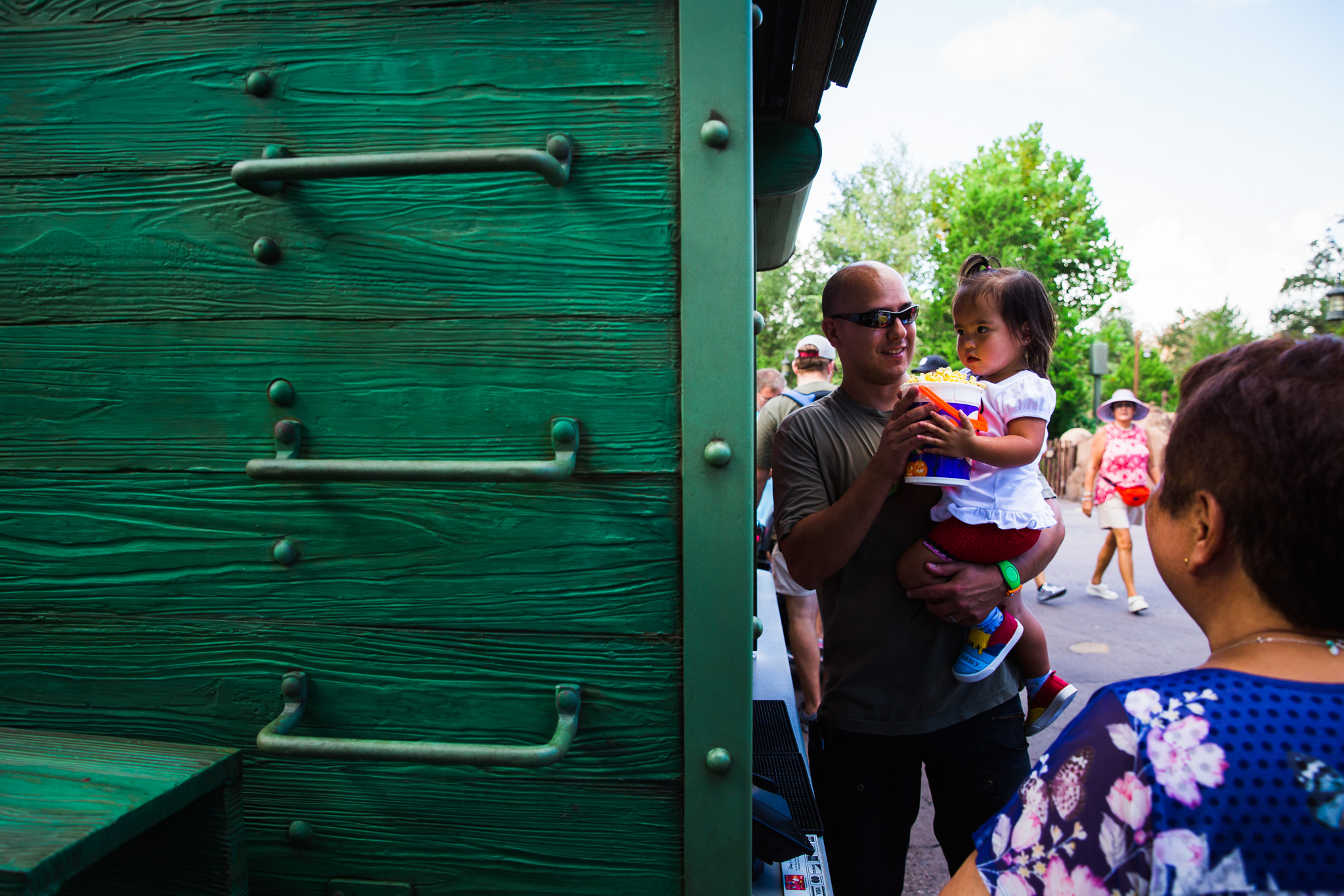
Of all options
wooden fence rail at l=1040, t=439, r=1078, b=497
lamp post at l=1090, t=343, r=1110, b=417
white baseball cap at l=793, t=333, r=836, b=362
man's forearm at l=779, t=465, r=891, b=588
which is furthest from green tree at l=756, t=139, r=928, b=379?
man's forearm at l=779, t=465, r=891, b=588

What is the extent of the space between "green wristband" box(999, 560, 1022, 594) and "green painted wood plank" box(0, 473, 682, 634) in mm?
1179

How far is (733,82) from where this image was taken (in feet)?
3.13

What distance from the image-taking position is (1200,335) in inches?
1666

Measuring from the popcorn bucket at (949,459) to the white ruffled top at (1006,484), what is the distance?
0.24 ft

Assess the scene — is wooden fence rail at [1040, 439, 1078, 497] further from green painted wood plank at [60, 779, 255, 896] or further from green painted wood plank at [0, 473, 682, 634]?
green painted wood plank at [60, 779, 255, 896]

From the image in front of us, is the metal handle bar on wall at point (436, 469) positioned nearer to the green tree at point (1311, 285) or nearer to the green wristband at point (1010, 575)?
the green wristband at point (1010, 575)

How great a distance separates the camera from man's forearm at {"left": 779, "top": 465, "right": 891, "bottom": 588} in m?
1.70

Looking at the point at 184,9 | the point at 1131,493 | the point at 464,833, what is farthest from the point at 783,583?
the point at 1131,493

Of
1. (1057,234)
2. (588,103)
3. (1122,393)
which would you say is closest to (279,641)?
(588,103)

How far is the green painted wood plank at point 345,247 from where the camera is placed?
3.21 ft

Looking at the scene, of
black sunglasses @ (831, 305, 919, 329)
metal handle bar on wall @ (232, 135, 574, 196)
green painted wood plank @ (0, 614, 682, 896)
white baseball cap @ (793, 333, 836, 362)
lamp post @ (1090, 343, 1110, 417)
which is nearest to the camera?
metal handle bar on wall @ (232, 135, 574, 196)

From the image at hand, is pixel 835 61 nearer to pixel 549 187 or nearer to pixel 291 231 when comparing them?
pixel 549 187

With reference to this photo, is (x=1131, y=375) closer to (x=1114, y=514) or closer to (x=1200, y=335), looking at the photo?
(x=1200, y=335)

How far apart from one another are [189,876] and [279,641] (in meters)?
0.31
